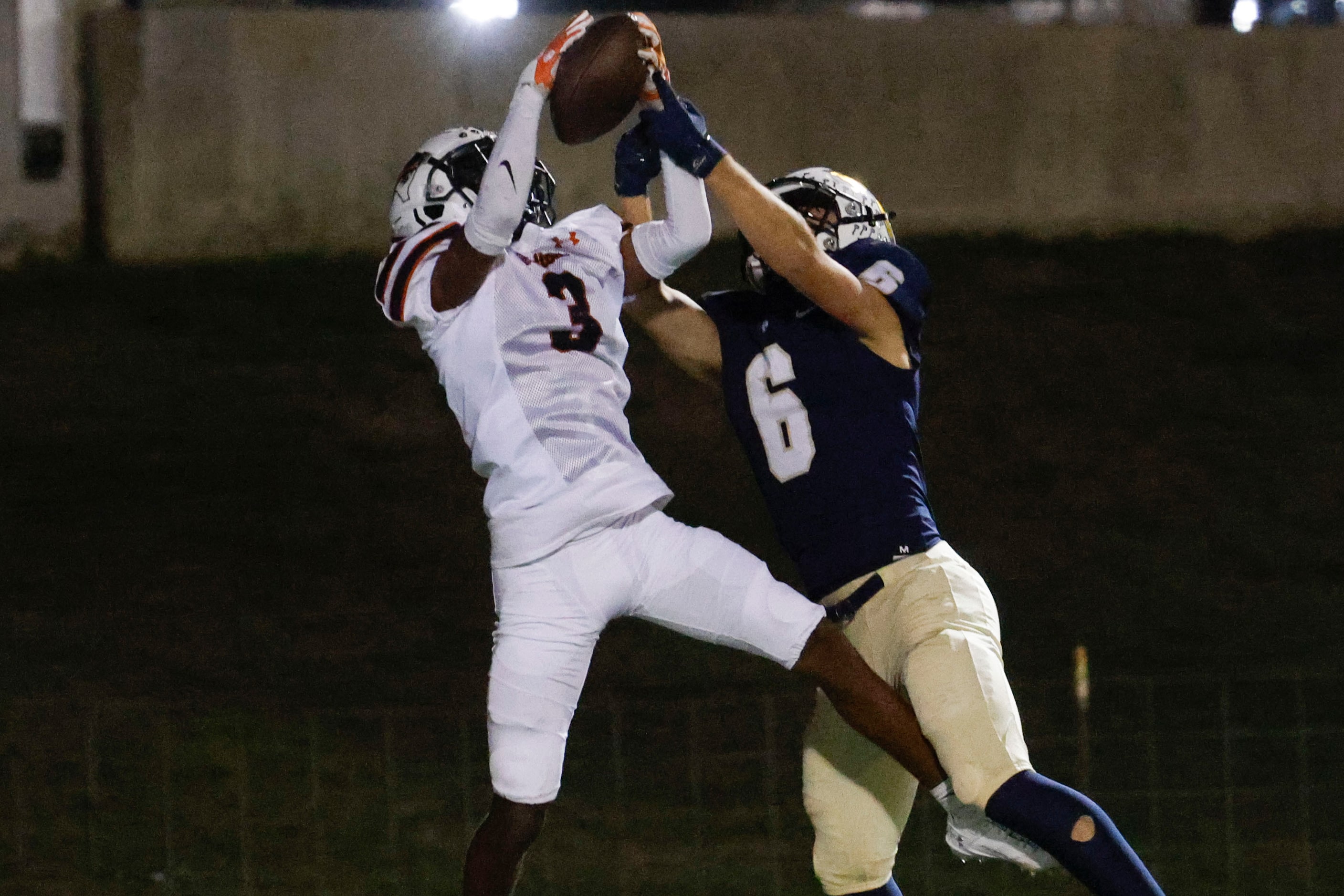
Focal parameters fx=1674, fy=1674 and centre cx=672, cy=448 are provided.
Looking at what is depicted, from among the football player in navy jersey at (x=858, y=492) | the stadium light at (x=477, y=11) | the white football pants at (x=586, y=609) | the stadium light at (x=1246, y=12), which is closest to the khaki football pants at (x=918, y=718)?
the football player in navy jersey at (x=858, y=492)

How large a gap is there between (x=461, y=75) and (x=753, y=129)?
5.48ft

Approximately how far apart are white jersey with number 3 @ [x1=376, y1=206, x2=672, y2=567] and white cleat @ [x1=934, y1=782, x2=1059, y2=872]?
0.90 meters

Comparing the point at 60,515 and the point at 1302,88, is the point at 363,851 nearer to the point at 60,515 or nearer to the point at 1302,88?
the point at 60,515

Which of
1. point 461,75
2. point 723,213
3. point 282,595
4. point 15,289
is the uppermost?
point 461,75

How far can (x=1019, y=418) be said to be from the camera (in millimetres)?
8047

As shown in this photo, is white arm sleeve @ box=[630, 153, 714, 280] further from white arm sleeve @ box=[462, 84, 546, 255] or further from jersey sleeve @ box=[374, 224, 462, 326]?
jersey sleeve @ box=[374, 224, 462, 326]

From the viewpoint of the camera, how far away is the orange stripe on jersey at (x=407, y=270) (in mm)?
3627

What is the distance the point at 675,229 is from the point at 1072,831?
1.54 metres

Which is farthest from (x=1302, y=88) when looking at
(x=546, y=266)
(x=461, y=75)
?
(x=546, y=266)

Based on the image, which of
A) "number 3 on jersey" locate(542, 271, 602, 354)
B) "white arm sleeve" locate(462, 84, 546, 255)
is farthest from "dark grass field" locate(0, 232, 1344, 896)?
"white arm sleeve" locate(462, 84, 546, 255)

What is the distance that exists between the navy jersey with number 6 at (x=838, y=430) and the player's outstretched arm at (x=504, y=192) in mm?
700

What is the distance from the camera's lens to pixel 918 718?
3.53 metres

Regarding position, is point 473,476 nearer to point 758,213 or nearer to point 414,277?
point 414,277

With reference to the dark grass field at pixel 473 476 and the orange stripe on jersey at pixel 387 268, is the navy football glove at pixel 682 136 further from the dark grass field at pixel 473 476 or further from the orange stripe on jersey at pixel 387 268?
the dark grass field at pixel 473 476
